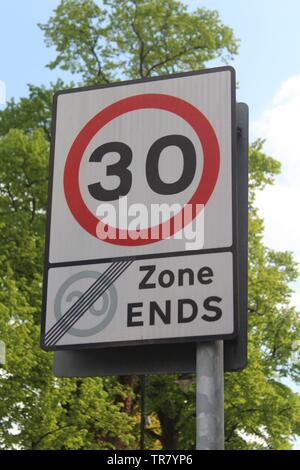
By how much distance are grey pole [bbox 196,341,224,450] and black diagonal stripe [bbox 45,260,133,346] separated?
49cm

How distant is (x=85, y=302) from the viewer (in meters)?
3.93

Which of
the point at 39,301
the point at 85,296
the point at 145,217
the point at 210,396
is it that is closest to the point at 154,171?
the point at 145,217

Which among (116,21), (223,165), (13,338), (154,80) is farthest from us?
(116,21)

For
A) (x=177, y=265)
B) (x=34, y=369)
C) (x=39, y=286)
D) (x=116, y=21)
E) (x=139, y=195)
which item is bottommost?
(x=177, y=265)

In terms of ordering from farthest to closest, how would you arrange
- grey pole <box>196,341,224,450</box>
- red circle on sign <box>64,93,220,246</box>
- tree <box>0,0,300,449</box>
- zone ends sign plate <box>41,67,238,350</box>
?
tree <box>0,0,300,449</box>, red circle on sign <box>64,93,220,246</box>, zone ends sign plate <box>41,67,238,350</box>, grey pole <box>196,341,224,450</box>

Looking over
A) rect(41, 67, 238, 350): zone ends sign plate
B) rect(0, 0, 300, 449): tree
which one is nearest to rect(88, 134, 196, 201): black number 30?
rect(41, 67, 238, 350): zone ends sign plate

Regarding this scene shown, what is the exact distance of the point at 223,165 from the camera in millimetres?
4008

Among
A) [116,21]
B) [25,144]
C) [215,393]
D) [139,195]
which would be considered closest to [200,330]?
[215,393]

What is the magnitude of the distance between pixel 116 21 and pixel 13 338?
12724 mm

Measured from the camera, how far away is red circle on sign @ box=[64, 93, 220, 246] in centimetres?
396

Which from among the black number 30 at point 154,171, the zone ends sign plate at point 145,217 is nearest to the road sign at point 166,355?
the zone ends sign plate at point 145,217

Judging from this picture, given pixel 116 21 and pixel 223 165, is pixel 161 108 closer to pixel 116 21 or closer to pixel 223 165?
pixel 223 165

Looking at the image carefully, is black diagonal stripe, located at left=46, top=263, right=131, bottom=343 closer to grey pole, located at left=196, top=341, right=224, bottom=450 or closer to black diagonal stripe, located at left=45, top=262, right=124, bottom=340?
black diagonal stripe, located at left=45, top=262, right=124, bottom=340

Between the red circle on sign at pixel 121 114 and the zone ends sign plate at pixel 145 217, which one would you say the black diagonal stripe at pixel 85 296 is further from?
the red circle on sign at pixel 121 114
